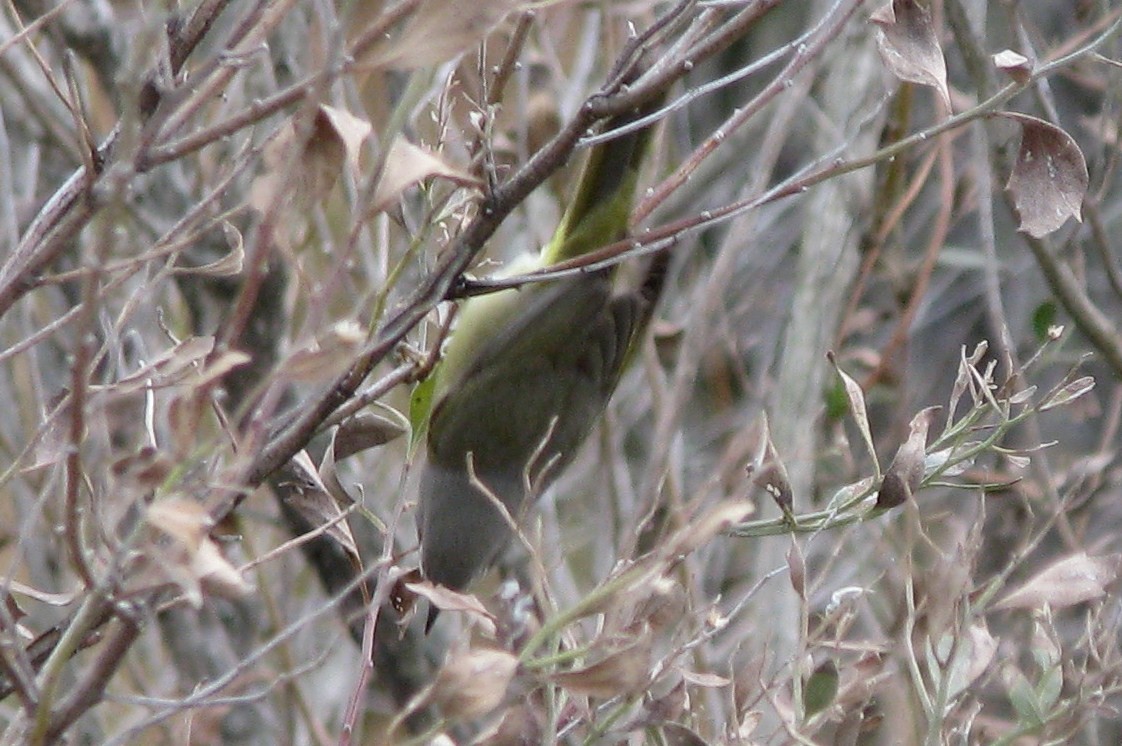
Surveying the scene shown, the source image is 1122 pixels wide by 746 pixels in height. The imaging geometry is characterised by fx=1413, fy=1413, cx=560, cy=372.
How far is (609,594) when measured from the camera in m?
1.32

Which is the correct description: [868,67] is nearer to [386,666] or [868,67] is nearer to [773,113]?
[773,113]

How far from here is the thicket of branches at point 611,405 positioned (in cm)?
131

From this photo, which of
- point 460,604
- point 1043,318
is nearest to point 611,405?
point 1043,318

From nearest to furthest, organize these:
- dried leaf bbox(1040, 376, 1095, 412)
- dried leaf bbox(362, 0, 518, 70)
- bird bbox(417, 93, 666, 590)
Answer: dried leaf bbox(362, 0, 518, 70) < dried leaf bbox(1040, 376, 1095, 412) < bird bbox(417, 93, 666, 590)

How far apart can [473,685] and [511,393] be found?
1933 mm

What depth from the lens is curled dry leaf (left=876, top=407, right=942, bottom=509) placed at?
172cm

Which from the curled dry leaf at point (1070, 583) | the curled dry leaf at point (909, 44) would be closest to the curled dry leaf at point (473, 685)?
the curled dry leaf at point (1070, 583)

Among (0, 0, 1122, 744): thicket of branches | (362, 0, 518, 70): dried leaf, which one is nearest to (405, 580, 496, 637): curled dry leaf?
(0, 0, 1122, 744): thicket of branches

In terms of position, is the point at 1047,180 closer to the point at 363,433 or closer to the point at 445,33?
the point at 445,33

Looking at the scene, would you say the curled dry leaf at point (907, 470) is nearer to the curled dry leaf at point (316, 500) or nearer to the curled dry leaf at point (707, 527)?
the curled dry leaf at point (707, 527)

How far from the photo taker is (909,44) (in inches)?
63.1

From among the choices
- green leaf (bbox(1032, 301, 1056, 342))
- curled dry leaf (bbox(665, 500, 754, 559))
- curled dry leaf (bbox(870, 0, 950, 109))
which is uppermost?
curled dry leaf (bbox(870, 0, 950, 109))

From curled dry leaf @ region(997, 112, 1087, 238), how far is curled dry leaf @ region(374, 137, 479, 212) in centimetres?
74

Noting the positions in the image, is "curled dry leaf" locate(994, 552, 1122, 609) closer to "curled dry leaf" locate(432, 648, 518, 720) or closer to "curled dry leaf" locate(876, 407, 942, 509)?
"curled dry leaf" locate(876, 407, 942, 509)
